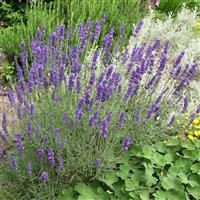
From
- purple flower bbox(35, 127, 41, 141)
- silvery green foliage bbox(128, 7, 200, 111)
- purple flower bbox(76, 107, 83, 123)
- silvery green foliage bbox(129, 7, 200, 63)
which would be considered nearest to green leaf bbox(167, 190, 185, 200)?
purple flower bbox(76, 107, 83, 123)

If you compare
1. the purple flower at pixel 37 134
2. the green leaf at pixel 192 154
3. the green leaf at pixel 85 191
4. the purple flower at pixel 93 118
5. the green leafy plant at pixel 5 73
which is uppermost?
the purple flower at pixel 93 118

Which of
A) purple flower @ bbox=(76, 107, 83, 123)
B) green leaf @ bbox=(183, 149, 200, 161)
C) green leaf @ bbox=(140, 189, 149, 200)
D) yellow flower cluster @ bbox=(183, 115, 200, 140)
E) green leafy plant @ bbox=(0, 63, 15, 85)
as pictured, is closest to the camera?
purple flower @ bbox=(76, 107, 83, 123)

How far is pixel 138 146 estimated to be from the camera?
10.9 ft

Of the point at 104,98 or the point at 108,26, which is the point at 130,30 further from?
the point at 104,98

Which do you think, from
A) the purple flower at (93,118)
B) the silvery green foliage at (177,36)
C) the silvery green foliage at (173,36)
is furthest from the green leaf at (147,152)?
the silvery green foliage at (173,36)

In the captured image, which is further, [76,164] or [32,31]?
[32,31]

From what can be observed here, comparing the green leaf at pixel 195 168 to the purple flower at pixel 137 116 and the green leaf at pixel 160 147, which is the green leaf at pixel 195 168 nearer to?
the green leaf at pixel 160 147

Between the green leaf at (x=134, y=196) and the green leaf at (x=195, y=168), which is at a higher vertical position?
the green leaf at (x=195, y=168)

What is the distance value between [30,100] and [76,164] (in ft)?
1.94

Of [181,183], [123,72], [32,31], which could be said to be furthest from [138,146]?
[32,31]

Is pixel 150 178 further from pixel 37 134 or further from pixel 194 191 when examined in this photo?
pixel 37 134

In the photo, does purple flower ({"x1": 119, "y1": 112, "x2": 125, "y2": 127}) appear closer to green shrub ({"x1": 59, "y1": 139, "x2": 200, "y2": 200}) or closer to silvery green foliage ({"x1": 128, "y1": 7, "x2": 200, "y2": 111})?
green shrub ({"x1": 59, "y1": 139, "x2": 200, "y2": 200})

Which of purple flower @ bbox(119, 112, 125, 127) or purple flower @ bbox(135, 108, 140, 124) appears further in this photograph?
purple flower @ bbox(135, 108, 140, 124)

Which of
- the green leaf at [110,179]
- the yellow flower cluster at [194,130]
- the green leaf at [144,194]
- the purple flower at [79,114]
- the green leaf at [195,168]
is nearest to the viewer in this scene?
the purple flower at [79,114]
